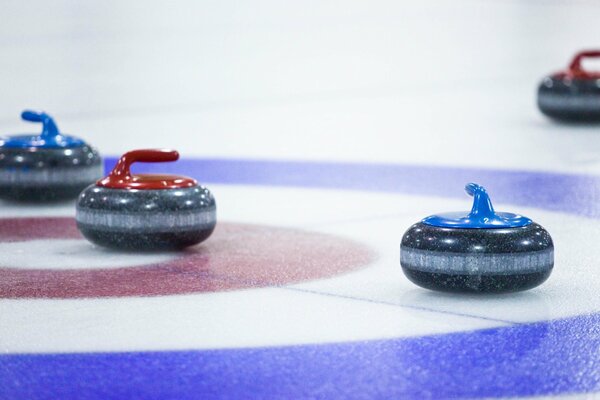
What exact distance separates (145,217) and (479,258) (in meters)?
1.27

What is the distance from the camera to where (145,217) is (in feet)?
14.8

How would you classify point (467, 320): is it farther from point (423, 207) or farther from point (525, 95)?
point (525, 95)

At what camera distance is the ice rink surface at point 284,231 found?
123 inches

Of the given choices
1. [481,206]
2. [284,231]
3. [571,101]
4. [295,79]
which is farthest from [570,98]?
[481,206]

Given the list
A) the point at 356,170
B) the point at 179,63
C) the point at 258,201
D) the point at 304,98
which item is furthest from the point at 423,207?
the point at 179,63

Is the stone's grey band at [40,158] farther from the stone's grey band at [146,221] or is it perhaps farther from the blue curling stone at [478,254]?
the blue curling stone at [478,254]

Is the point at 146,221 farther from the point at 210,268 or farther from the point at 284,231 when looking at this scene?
the point at 284,231

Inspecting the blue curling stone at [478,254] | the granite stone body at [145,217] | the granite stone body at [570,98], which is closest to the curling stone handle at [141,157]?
the granite stone body at [145,217]

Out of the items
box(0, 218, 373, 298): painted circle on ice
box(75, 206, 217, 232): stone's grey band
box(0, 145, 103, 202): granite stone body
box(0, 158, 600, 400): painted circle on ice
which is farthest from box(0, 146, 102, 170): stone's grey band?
box(0, 158, 600, 400): painted circle on ice

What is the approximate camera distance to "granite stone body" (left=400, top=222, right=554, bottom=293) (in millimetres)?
3771

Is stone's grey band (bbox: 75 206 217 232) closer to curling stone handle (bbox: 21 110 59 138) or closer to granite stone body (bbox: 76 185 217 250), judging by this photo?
granite stone body (bbox: 76 185 217 250)

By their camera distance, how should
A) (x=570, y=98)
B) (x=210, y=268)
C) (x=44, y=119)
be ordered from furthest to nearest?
1. (x=570, y=98)
2. (x=44, y=119)
3. (x=210, y=268)

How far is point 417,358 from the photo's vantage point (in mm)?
3201

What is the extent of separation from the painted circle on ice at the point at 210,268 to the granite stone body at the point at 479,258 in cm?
47
